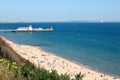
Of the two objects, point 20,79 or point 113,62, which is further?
point 113,62

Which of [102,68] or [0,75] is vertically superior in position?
[0,75]

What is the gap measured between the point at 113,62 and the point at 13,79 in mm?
31258

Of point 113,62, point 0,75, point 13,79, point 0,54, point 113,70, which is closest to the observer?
point 0,75

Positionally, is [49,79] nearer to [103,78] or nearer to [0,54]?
[0,54]

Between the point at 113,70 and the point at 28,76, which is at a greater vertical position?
the point at 28,76

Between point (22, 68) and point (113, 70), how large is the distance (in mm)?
22413

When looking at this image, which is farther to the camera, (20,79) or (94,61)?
(94,61)

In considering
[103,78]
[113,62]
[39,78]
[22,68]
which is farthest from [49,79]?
[113,62]

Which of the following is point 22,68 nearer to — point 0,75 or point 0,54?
point 0,75

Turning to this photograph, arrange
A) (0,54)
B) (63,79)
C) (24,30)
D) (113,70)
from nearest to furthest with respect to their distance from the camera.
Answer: (63,79) < (0,54) < (113,70) < (24,30)

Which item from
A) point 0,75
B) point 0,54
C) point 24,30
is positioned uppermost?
point 0,75

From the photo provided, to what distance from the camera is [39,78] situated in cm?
1208

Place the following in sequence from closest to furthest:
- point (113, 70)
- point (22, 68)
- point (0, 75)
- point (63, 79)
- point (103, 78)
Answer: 1. point (0, 75)
2. point (63, 79)
3. point (22, 68)
4. point (103, 78)
5. point (113, 70)

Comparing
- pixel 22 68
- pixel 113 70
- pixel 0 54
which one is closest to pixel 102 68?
pixel 113 70
